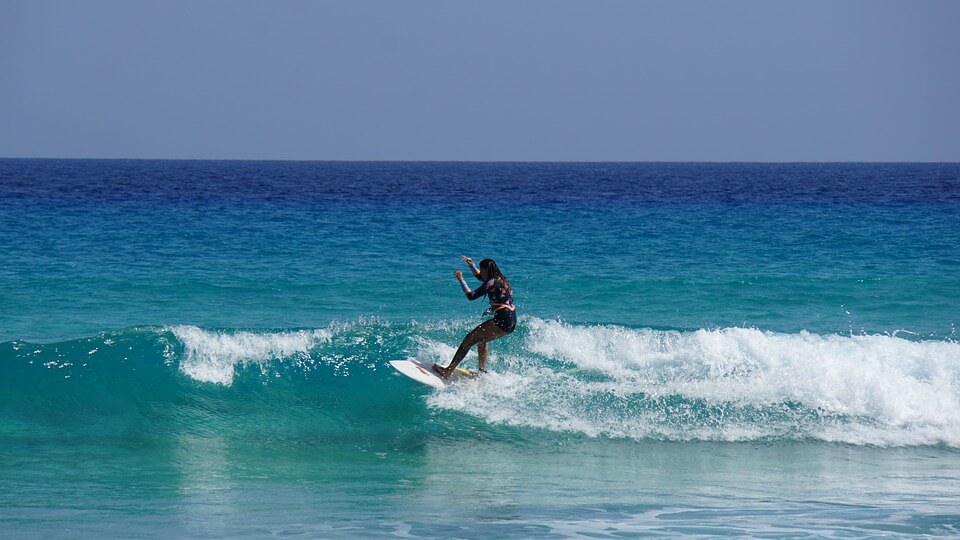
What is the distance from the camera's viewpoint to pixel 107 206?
38625 millimetres

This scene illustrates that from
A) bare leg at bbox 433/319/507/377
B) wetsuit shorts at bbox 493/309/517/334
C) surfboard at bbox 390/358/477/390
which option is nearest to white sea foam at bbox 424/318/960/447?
surfboard at bbox 390/358/477/390

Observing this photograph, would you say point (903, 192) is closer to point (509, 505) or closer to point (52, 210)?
point (52, 210)

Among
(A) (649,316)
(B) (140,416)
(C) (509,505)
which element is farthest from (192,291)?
(C) (509,505)

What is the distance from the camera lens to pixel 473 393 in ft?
43.1

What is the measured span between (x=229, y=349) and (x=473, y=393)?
154 inches

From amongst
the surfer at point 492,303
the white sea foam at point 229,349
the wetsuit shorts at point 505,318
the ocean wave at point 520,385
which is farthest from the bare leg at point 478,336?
the white sea foam at point 229,349

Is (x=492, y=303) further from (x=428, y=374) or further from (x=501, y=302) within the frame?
(x=428, y=374)

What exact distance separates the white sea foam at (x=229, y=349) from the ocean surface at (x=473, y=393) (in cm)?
4

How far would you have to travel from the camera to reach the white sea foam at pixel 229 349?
1435 cm

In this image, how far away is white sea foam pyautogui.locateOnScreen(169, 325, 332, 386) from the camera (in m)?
14.4

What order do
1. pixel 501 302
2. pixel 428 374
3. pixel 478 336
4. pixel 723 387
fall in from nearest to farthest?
pixel 501 302 → pixel 478 336 → pixel 428 374 → pixel 723 387

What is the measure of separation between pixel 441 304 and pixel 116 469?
922 cm

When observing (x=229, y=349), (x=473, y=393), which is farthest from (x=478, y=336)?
(x=229, y=349)

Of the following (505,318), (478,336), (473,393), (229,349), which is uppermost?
(505,318)
